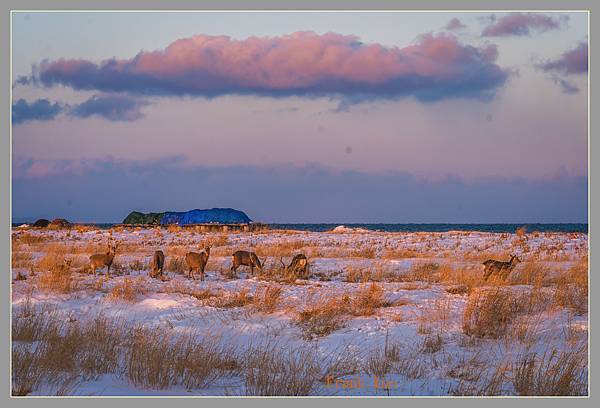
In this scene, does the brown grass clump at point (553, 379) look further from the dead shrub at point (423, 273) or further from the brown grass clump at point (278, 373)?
the dead shrub at point (423, 273)

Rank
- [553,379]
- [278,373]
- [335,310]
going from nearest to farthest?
[553,379] → [278,373] → [335,310]

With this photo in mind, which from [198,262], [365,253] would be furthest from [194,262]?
[365,253]

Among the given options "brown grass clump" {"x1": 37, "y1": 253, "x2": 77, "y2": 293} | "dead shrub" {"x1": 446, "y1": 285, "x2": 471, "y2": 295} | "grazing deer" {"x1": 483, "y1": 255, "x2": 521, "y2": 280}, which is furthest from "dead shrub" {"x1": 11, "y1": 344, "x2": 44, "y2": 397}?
"grazing deer" {"x1": 483, "y1": 255, "x2": 521, "y2": 280}

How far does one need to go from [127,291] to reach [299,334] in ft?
14.1

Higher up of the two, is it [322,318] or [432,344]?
[322,318]

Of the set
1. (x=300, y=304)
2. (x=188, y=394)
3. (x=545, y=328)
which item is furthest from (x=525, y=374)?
(x=300, y=304)

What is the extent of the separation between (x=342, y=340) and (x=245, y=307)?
262 centimetres

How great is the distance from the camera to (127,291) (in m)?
13.6

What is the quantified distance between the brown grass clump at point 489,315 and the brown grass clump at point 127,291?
6.35 metres

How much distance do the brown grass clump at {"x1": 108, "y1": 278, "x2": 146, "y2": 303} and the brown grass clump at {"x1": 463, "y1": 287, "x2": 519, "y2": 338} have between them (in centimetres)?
635

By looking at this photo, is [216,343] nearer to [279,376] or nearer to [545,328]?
[279,376]

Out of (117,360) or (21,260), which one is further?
(21,260)

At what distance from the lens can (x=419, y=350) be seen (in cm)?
1005

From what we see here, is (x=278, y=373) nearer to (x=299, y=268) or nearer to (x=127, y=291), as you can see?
(x=127, y=291)
